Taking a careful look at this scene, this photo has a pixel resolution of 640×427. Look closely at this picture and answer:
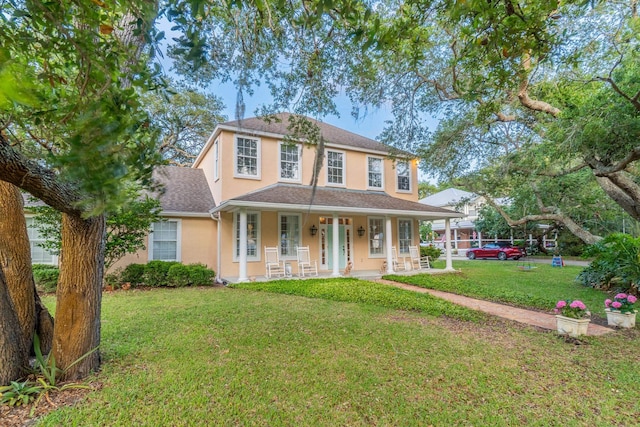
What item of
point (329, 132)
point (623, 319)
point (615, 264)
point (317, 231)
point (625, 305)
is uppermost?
point (329, 132)

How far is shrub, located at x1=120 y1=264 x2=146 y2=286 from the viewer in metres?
9.02

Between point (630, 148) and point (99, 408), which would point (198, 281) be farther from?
point (630, 148)

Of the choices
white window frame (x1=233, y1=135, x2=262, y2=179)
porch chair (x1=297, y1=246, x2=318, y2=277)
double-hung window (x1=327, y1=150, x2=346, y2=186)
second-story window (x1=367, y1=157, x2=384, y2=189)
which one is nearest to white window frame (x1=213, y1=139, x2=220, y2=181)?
white window frame (x1=233, y1=135, x2=262, y2=179)

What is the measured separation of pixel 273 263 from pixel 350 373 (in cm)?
749

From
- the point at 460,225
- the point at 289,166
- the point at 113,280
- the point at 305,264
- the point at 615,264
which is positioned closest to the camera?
the point at 615,264

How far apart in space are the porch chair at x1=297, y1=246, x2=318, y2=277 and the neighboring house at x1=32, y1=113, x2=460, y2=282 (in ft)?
0.99

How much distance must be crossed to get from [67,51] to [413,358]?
465 cm

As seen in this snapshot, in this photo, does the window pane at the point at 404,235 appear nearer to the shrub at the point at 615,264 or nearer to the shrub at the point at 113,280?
the shrub at the point at 615,264

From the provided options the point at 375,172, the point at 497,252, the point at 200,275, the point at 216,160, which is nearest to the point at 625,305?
the point at 375,172

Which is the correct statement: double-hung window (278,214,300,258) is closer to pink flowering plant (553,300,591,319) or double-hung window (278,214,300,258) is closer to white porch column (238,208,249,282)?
white porch column (238,208,249,282)

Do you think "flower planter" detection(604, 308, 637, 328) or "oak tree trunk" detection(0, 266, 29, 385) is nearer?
"oak tree trunk" detection(0, 266, 29, 385)

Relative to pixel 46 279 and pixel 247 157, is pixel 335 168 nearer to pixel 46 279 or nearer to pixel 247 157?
pixel 247 157

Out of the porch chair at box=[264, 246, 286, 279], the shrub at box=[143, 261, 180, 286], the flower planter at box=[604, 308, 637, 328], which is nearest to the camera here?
the flower planter at box=[604, 308, 637, 328]

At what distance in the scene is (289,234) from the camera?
11.4 m
